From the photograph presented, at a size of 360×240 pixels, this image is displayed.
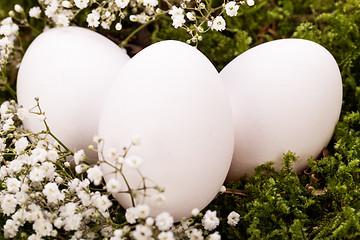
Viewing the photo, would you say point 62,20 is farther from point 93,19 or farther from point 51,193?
point 51,193

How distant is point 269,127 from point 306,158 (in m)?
0.18

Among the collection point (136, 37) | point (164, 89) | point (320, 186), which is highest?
point (164, 89)

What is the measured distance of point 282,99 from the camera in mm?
1251

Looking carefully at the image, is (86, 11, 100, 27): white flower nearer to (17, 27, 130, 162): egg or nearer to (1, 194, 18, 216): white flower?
(17, 27, 130, 162): egg

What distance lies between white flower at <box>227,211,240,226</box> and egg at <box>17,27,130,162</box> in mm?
443

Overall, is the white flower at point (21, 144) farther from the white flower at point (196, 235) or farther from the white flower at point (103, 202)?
the white flower at point (196, 235)

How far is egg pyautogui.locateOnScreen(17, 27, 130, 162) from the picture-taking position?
1.30 metres

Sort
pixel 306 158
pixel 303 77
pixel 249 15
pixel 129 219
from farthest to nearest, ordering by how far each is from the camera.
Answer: pixel 249 15 < pixel 306 158 < pixel 303 77 < pixel 129 219

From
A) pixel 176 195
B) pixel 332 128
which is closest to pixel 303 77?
pixel 332 128

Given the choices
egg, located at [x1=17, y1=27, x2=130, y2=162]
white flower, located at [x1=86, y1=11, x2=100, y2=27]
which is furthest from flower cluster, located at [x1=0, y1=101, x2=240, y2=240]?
white flower, located at [x1=86, y1=11, x2=100, y2=27]

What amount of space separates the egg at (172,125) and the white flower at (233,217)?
0.11 meters

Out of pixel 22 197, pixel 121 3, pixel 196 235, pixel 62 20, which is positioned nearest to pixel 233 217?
pixel 196 235

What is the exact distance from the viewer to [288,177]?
4.21 ft

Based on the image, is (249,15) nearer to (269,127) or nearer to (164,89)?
(269,127)
